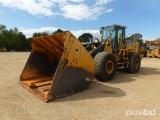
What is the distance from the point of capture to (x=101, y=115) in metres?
4.44

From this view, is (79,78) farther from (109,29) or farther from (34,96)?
(109,29)

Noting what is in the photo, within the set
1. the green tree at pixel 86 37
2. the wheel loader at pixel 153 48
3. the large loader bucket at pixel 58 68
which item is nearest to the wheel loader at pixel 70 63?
the large loader bucket at pixel 58 68

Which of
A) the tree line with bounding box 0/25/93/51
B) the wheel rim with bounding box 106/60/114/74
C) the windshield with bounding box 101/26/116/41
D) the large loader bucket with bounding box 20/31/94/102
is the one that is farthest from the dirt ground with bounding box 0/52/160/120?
the tree line with bounding box 0/25/93/51

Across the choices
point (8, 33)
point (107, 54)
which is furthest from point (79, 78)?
point (8, 33)

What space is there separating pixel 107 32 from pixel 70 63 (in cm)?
450

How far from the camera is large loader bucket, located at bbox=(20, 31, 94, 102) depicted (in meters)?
5.52

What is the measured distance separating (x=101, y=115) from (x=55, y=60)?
411 centimetres

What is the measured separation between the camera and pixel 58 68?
17.8 feet

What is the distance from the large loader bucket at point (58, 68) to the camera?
5520mm

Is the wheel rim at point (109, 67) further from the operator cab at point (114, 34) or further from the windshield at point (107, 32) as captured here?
the windshield at point (107, 32)

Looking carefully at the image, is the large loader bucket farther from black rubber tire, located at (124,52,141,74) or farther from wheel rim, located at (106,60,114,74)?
black rubber tire, located at (124,52,141,74)

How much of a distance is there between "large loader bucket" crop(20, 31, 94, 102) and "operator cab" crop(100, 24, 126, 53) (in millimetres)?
2813

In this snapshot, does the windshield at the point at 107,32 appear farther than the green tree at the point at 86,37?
No

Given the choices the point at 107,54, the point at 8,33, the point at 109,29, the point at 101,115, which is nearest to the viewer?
the point at 101,115
